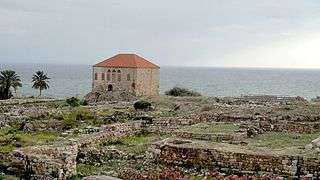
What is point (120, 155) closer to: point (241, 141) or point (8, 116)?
point (241, 141)

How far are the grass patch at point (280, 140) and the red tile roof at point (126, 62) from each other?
45.8 m

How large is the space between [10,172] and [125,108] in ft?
85.2

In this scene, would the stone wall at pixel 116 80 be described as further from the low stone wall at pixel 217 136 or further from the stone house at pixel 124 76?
the low stone wall at pixel 217 136

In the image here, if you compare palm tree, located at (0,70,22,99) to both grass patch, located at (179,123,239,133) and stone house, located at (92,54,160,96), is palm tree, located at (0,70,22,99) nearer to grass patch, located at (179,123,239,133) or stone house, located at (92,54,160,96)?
stone house, located at (92,54,160,96)

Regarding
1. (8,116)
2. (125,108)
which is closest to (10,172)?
(8,116)

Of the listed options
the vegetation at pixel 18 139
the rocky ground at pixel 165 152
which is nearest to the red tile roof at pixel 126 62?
the rocky ground at pixel 165 152

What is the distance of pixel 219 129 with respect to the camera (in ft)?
83.7

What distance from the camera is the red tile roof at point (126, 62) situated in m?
70.2

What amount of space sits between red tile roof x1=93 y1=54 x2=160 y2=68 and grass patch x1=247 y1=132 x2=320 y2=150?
45753mm

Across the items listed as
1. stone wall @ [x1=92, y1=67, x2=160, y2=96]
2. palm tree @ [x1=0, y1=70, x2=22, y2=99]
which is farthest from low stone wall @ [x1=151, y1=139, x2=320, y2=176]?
palm tree @ [x1=0, y1=70, x2=22, y2=99]

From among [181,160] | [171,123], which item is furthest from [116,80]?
[181,160]

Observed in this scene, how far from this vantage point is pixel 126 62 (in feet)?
233

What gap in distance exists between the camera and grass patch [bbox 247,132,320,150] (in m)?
20.4

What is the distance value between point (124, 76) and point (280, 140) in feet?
158
